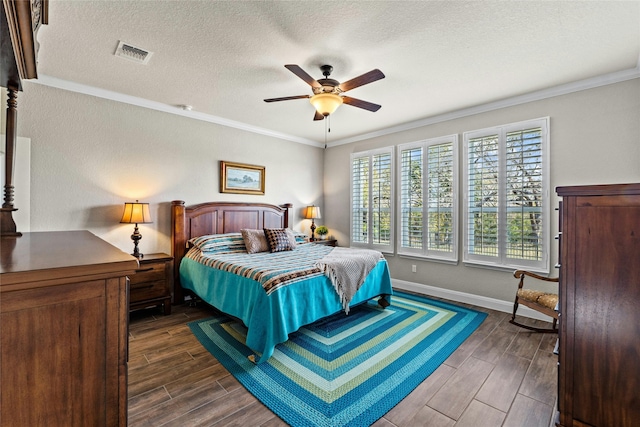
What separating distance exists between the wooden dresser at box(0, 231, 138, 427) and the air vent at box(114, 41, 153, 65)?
240cm

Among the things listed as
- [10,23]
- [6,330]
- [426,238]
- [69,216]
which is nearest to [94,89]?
[69,216]

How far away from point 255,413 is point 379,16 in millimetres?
2770

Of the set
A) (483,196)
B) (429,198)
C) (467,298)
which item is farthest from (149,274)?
(483,196)

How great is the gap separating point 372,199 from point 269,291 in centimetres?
304

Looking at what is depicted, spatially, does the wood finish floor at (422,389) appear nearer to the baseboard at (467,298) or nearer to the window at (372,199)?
the baseboard at (467,298)

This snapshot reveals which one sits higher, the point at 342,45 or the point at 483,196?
the point at 342,45

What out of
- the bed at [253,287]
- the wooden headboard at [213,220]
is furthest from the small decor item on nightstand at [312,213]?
the bed at [253,287]

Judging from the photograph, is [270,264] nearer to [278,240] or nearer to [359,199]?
[278,240]

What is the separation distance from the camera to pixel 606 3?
A: 192cm

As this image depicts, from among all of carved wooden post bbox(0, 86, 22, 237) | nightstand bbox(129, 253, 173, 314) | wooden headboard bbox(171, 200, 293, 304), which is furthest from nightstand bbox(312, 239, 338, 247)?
carved wooden post bbox(0, 86, 22, 237)

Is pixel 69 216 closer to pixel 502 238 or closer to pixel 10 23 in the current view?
pixel 10 23

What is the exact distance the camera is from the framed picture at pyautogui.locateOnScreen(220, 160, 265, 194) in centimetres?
436

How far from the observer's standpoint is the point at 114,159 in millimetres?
3451

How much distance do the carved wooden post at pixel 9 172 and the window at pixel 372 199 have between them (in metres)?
4.20
